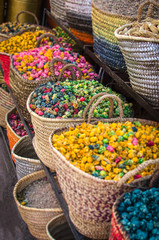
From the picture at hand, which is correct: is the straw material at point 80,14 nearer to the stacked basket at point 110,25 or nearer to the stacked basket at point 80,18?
the stacked basket at point 80,18

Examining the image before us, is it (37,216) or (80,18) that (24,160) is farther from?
(80,18)

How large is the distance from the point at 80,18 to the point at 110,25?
2.07 ft

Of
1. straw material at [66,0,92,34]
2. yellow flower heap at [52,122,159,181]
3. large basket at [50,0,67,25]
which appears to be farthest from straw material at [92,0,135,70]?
large basket at [50,0,67,25]

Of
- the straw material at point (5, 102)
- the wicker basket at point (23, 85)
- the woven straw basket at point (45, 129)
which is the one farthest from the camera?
the straw material at point (5, 102)

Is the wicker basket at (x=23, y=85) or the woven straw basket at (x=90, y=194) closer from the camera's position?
the woven straw basket at (x=90, y=194)

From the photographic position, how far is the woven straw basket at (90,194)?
0.91 m

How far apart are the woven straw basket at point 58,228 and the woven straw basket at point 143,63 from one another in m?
0.88

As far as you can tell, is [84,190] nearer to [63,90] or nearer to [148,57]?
[148,57]

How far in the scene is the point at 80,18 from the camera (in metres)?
1.98

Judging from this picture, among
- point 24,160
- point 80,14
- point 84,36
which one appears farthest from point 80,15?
point 24,160

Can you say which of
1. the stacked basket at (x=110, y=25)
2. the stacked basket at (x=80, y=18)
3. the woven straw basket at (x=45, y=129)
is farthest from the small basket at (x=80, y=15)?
the woven straw basket at (x=45, y=129)

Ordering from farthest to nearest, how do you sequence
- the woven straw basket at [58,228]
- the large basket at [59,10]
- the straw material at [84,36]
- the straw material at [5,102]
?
the straw material at [5,102] → the large basket at [59,10] → the straw material at [84,36] → the woven straw basket at [58,228]

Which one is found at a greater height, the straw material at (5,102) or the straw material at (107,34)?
the straw material at (107,34)

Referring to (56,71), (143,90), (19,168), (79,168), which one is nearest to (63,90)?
(56,71)
